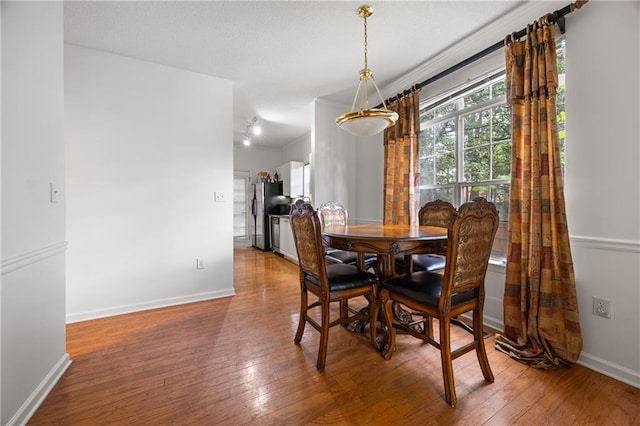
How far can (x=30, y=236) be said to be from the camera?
52.9 inches

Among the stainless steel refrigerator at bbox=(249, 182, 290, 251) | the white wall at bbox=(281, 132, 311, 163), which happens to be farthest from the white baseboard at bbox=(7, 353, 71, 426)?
the white wall at bbox=(281, 132, 311, 163)

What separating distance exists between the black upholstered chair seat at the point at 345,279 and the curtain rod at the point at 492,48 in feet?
7.11

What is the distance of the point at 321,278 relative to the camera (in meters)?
1.73

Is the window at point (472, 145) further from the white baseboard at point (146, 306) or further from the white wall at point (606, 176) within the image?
the white baseboard at point (146, 306)

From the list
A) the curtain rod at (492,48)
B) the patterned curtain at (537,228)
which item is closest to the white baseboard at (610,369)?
the patterned curtain at (537,228)

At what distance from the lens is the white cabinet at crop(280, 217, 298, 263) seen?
16.0 ft

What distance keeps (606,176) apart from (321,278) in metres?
1.93

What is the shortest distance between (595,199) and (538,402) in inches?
51.6

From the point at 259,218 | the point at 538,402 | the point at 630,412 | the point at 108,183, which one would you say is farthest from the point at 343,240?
the point at 259,218

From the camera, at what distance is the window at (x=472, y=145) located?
2.38 m

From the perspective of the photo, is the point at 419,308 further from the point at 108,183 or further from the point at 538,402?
the point at 108,183

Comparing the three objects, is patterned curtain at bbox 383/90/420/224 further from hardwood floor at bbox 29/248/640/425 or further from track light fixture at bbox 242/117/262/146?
track light fixture at bbox 242/117/262/146

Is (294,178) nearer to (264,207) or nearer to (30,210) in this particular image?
(264,207)

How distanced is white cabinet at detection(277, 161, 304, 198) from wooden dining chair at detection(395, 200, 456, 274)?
3.40 m
